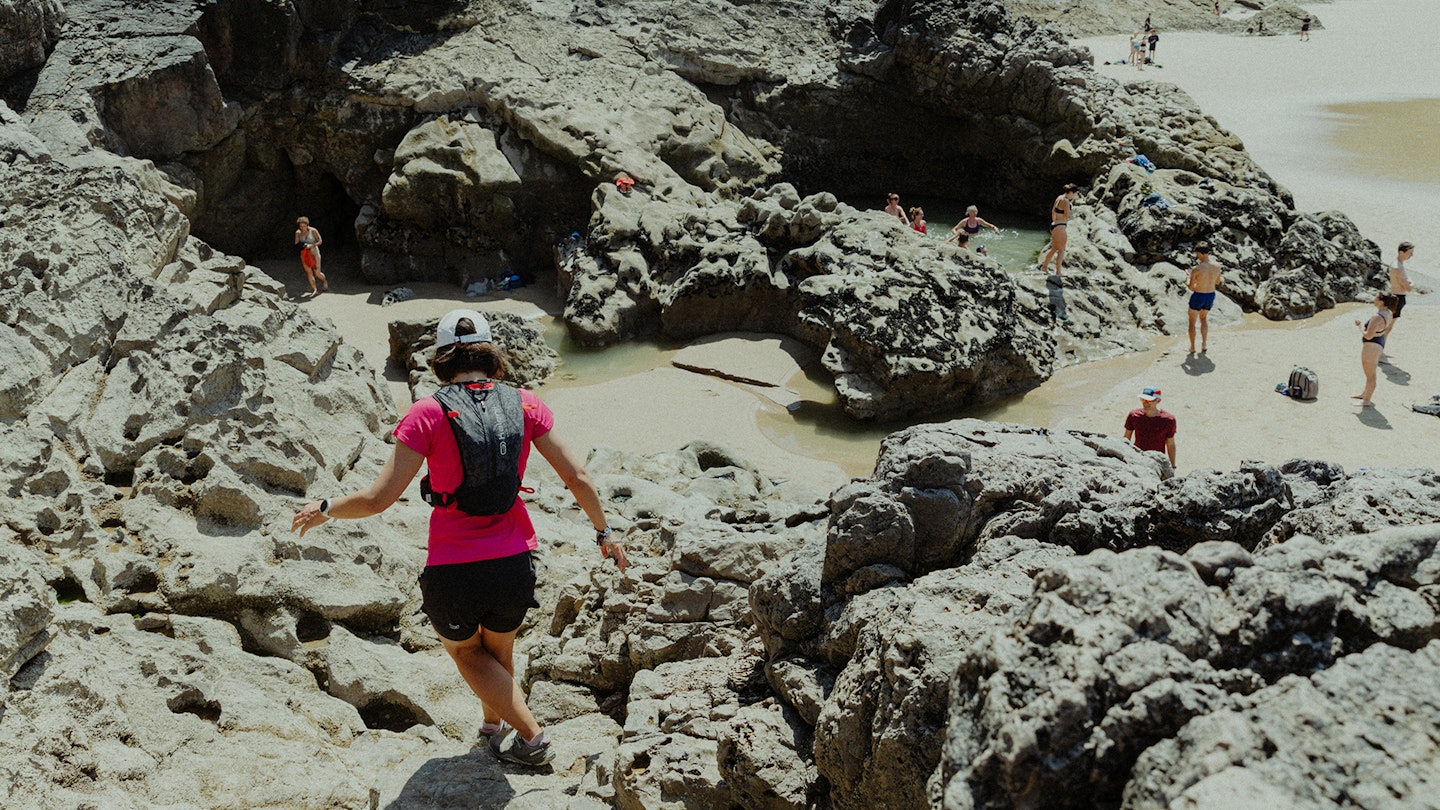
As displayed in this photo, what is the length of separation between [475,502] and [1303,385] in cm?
1056

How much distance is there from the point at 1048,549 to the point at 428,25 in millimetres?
17469

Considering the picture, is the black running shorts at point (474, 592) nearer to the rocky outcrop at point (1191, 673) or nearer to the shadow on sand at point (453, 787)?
the shadow on sand at point (453, 787)

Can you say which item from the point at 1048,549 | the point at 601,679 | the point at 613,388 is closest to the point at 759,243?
the point at 613,388

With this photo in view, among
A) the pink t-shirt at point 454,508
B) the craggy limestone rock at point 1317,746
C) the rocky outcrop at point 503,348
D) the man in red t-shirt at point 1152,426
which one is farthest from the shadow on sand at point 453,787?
the rocky outcrop at point 503,348

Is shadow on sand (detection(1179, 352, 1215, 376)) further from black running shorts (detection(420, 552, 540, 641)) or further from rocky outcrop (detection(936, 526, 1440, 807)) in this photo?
rocky outcrop (detection(936, 526, 1440, 807))

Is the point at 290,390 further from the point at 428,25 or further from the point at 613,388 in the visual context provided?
the point at 428,25

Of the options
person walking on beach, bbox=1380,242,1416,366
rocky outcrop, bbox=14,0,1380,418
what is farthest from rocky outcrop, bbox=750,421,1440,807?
person walking on beach, bbox=1380,242,1416,366

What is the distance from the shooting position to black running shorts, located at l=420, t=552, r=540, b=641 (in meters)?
4.02

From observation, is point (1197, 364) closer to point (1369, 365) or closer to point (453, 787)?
point (1369, 365)

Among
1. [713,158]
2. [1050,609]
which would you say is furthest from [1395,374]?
[1050,609]

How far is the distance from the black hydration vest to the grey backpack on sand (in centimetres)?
1036

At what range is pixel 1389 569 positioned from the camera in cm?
250

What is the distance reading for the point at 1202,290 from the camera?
13.0 meters

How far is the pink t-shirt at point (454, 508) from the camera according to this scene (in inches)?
153
